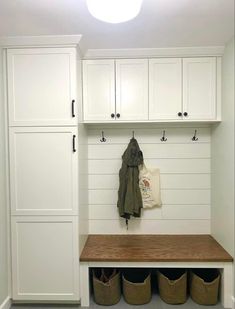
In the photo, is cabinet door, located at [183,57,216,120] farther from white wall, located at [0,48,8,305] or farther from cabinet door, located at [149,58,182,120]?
white wall, located at [0,48,8,305]

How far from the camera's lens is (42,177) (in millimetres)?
2180

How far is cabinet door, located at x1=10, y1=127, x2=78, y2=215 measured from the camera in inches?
85.7

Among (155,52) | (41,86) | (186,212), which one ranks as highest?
(155,52)

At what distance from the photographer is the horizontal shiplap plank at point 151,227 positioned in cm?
274

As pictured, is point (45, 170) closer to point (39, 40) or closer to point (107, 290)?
point (39, 40)

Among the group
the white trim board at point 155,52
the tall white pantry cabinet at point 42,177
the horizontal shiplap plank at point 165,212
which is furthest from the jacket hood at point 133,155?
the white trim board at point 155,52

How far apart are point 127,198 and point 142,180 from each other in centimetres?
29

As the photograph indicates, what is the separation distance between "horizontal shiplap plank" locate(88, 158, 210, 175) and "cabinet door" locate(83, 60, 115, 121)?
54cm

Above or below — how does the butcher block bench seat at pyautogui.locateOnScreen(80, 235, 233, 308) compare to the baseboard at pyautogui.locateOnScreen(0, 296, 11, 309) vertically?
above

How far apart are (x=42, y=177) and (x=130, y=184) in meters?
0.88

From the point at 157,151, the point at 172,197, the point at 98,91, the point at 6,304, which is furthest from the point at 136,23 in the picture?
the point at 6,304

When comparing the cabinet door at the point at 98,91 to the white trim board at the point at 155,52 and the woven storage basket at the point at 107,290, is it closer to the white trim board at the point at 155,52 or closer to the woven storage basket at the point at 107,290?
the white trim board at the point at 155,52

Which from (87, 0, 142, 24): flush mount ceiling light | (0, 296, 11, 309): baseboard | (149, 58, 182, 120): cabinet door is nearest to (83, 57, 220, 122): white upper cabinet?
(149, 58, 182, 120): cabinet door

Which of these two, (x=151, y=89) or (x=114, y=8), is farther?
(x=151, y=89)
